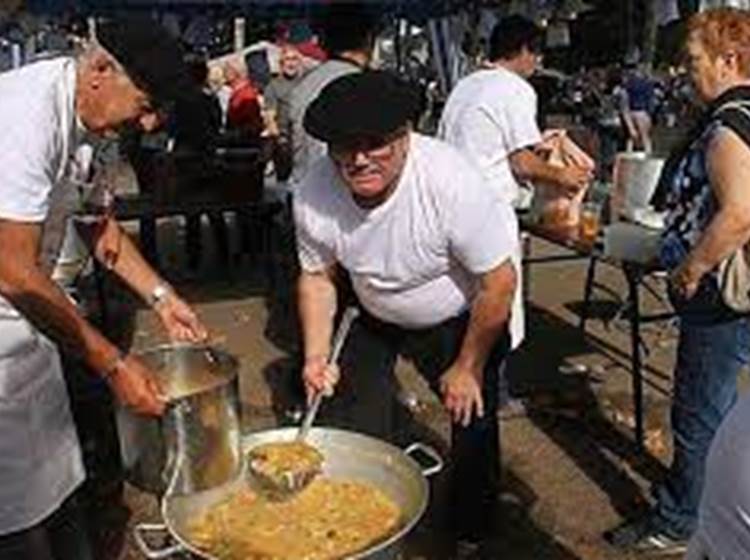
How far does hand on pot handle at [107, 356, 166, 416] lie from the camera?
2.68 meters

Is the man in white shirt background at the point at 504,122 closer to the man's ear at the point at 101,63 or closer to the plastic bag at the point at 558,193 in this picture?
the plastic bag at the point at 558,193

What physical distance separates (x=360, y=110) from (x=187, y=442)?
3.42 feet

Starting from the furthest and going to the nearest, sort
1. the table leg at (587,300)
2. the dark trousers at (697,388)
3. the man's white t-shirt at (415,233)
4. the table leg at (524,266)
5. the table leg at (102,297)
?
the table leg at (587,300), the table leg at (102,297), the table leg at (524,266), the dark trousers at (697,388), the man's white t-shirt at (415,233)

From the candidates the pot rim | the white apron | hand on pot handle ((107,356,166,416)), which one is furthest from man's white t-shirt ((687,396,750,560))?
the white apron

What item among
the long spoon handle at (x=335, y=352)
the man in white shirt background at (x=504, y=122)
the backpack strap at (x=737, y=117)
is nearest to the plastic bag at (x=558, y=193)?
the man in white shirt background at (x=504, y=122)

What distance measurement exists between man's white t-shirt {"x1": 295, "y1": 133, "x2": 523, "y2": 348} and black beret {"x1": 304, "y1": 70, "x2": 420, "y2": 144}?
0.75ft

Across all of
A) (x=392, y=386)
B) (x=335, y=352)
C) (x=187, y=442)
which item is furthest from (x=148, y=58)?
(x=392, y=386)

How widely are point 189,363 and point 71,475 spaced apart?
477 mm

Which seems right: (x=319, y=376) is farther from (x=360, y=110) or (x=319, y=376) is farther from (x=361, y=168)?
(x=360, y=110)

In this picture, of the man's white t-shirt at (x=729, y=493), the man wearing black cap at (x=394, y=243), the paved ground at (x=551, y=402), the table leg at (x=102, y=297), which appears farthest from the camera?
the table leg at (x=102, y=297)

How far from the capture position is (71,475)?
3154 mm

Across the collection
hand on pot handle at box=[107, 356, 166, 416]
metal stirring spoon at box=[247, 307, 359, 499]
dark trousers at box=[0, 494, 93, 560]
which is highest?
hand on pot handle at box=[107, 356, 166, 416]

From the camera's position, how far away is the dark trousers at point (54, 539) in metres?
2.98

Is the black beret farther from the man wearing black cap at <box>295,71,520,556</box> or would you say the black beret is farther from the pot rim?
the pot rim
